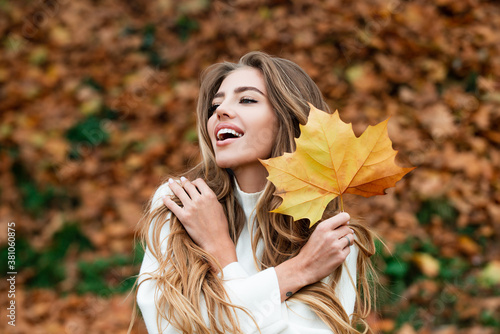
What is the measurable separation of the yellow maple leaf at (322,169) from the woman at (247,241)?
114 millimetres

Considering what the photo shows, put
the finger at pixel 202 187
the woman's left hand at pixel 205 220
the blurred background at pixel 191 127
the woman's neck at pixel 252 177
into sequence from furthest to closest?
the blurred background at pixel 191 127
the woman's neck at pixel 252 177
the finger at pixel 202 187
the woman's left hand at pixel 205 220

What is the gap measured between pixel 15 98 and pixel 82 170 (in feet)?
4.14

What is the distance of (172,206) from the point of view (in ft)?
5.68

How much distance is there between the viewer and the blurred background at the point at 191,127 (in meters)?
3.33

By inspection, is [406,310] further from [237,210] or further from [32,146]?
[32,146]

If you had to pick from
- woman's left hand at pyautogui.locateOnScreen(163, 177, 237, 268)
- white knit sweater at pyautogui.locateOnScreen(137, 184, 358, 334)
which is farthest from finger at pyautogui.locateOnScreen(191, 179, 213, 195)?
white knit sweater at pyautogui.locateOnScreen(137, 184, 358, 334)

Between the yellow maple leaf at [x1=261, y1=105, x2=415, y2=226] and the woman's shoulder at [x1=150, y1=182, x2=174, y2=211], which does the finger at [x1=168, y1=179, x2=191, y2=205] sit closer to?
the woman's shoulder at [x1=150, y1=182, x2=174, y2=211]

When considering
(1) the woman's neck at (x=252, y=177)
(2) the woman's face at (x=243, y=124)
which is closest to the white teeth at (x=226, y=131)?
(2) the woman's face at (x=243, y=124)

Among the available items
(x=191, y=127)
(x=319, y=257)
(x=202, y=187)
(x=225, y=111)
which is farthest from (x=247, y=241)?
(x=191, y=127)

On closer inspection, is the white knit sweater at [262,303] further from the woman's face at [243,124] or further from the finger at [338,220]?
the woman's face at [243,124]

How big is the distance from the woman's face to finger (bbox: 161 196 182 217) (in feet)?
0.77

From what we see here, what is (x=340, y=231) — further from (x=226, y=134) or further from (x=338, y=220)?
(x=226, y=134)

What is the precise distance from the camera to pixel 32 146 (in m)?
4.49

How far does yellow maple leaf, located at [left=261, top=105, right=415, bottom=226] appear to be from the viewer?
145cm
